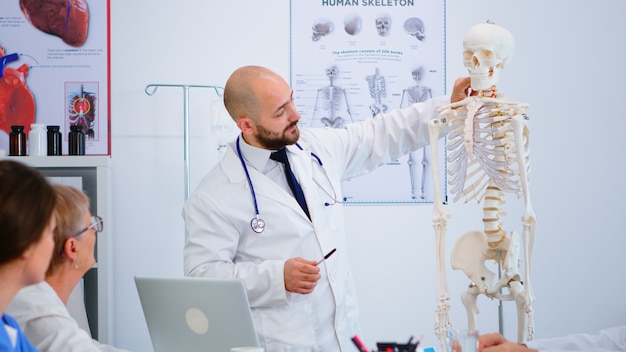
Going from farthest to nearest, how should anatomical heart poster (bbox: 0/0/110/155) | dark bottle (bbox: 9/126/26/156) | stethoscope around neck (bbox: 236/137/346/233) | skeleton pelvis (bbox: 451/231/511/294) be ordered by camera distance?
1. anatomical heart poster (bbox: 0/0/110/155)
2. dark bottle (bbox: 9/126/26/156)
3. stethoscope around neck (bbox: 236/137/346/233)
4. skeleton pelvis (bbox: 451/231/511/294)

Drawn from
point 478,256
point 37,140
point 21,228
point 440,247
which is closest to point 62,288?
point 21,228

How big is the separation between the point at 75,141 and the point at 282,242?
1.34 m

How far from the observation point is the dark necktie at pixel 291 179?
241cm

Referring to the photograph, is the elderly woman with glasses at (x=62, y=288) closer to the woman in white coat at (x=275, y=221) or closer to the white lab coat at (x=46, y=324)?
the white lab coat at (x=46, y=324)

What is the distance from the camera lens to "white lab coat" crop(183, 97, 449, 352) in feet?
7.46

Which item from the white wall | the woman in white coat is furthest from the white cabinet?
the woman in white coat

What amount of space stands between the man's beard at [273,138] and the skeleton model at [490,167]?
421 millimetres

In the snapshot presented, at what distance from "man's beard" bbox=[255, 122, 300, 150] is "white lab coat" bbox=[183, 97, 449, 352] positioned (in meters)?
0.08

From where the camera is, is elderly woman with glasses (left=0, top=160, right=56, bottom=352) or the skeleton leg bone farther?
the skeleton leg bone

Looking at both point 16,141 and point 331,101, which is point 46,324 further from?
point 331,101

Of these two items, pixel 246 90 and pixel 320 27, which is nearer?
pixel 246 90

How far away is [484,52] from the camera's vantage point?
2209mm

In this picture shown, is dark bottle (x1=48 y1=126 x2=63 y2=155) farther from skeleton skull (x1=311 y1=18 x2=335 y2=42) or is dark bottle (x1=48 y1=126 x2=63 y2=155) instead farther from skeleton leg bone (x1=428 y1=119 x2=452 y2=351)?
skeleton leg bone (x1=428 y1=119 x2=452 y2=351)

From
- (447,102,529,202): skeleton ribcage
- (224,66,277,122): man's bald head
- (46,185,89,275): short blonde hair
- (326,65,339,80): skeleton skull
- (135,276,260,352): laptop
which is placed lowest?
(135,276,260,352): laptop
